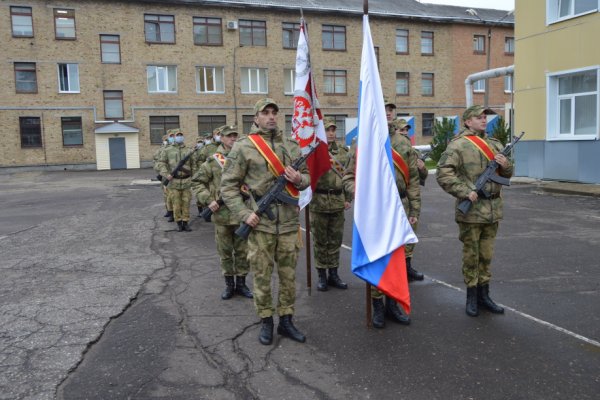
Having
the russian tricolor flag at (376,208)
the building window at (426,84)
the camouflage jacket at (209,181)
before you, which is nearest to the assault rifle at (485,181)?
the russian tricolor flag at (376,208)

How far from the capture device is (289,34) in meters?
37.0

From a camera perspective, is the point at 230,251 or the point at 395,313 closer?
the point at 395,313

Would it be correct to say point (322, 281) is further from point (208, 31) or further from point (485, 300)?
point (208, 31)

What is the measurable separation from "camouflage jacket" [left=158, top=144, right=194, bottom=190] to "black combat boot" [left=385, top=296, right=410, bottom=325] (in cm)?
653

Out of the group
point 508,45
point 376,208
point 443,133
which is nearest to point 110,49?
point 443,133

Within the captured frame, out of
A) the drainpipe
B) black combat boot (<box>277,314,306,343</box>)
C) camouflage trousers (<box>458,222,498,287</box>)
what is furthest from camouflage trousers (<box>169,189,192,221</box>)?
the drainpipe

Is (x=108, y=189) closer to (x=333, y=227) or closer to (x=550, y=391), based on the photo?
(x=333, y=227)

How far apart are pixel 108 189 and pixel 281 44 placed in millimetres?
19875

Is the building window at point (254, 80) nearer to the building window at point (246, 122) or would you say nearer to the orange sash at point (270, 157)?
the building window at point (246, 122)

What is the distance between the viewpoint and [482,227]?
5.25 metres

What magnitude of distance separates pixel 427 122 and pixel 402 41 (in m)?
6.72

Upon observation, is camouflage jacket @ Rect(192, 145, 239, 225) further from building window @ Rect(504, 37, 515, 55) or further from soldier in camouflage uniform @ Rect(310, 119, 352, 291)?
building window @ Rect(504, 37, 515, 55)

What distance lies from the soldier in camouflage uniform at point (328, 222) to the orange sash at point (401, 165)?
2.53 ft

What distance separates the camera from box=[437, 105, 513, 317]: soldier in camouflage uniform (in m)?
5.16
